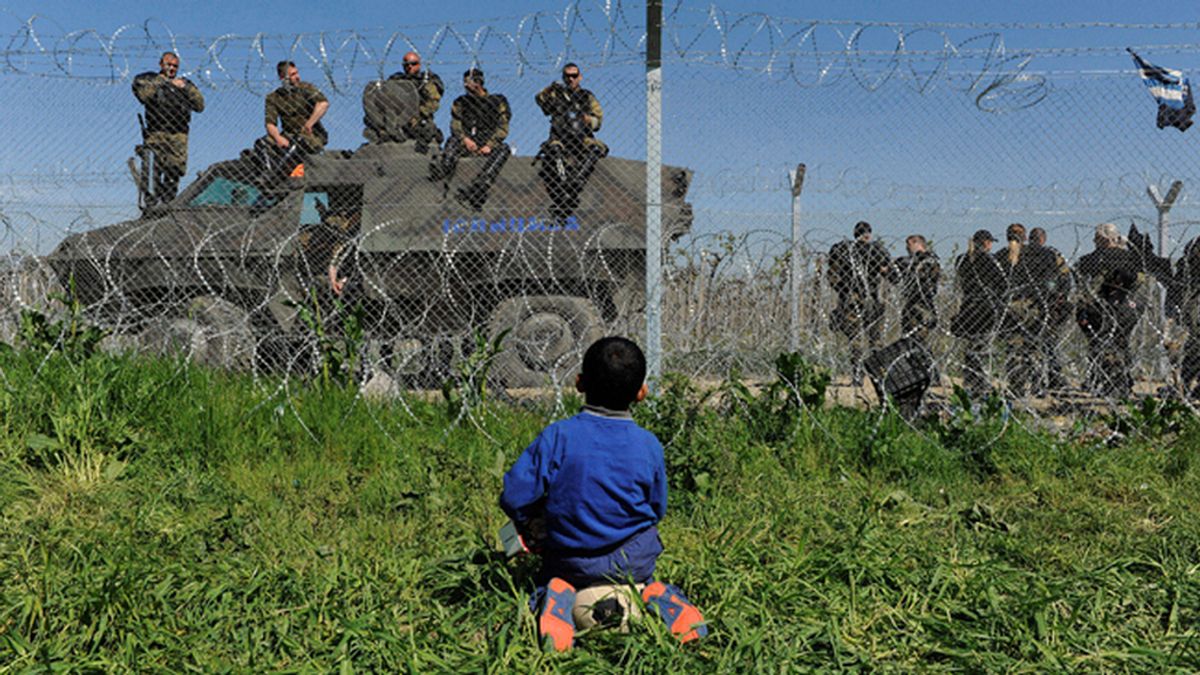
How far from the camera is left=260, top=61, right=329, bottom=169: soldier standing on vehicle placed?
791 centimetres

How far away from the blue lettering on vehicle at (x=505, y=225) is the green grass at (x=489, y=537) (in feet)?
7.53

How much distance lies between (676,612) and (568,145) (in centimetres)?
528

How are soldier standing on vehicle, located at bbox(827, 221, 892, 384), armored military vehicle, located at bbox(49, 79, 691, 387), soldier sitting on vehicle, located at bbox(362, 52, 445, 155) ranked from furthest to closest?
1. soldier sitting on vehicle, located at bbox(362, 52, 445, 155)
2. armored military vehicle, located at bbox(49, 79, 691, 387)
3. soldier standing on vehicle, located at bbox(827, 221, 892, 384)

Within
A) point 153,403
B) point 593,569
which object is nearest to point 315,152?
point 153,403

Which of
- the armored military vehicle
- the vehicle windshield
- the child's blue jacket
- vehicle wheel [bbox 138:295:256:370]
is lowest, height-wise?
the child's blue jacket

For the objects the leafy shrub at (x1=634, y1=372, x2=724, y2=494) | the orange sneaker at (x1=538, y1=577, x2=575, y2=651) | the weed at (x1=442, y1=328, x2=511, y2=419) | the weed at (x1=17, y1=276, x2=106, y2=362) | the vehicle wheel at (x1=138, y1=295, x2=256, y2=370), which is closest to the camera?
the orange sneaker at (x1=538, y1=577, x2=575, y2=651)

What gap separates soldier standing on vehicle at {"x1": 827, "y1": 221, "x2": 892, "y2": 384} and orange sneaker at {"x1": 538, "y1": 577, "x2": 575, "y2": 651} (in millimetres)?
4506

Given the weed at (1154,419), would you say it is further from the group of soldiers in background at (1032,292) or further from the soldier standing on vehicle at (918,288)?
the soldier standing on vehicle at (918,288)

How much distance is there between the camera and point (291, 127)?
807 centimetres

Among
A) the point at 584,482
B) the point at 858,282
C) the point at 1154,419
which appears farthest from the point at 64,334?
the point at 1154,419

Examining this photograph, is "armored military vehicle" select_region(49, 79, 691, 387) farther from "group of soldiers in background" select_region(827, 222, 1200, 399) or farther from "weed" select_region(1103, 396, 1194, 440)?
"weed" select_region(1103, 396, 1194, 440)

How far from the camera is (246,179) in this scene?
841cm

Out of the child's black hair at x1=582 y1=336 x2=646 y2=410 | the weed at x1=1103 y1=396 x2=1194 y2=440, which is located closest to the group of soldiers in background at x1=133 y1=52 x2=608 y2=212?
the weed at x1=1103 y1=396 x2=1194 y2=440

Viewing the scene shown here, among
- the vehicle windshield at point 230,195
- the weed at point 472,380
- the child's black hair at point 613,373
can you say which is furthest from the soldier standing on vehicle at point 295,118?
the child's black hair at point 613,373
